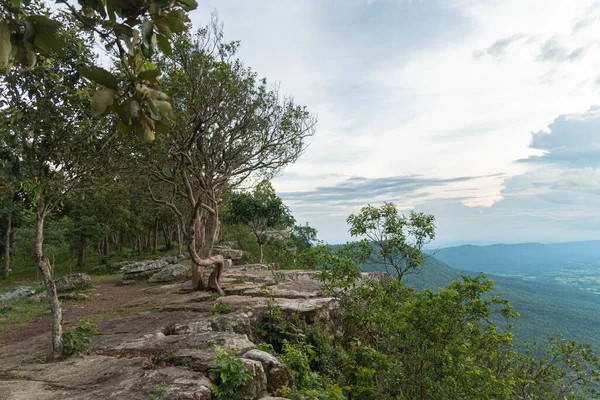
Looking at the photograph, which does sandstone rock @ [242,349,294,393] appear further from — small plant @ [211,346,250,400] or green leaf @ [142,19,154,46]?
green leaf @ [142,19,154,46]

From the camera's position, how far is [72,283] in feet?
66.8

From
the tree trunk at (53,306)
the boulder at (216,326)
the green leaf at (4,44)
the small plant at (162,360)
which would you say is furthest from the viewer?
the boulder at (216,326)

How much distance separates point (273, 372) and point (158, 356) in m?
2.34

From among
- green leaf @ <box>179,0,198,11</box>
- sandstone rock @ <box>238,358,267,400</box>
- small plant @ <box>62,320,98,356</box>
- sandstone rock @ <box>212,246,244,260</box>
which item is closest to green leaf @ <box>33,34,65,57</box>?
green leaf @ <box>179,0,198,11</box>

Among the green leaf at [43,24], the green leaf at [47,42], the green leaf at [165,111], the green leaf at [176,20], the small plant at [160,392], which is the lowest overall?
the small plant at [160,392]

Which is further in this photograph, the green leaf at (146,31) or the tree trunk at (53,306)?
the tree trunk at (53,306)

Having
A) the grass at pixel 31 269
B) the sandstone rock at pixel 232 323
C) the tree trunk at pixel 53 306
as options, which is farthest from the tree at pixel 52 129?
the grass at pixel 31 269

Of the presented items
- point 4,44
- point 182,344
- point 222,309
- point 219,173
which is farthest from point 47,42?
point 219,173

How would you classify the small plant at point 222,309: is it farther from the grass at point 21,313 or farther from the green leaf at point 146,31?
the green leaf at point 146,31

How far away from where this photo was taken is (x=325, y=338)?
390 inches

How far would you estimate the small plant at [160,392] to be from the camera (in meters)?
4.68

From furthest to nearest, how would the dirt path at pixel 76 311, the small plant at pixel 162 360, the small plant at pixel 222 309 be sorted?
the dirt path at pixel 76 311, the small plant at pixel 222 309, the small plant at pixel 162 360

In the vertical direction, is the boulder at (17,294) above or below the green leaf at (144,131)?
below

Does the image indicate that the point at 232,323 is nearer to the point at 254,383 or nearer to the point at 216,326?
the point at 216,326
